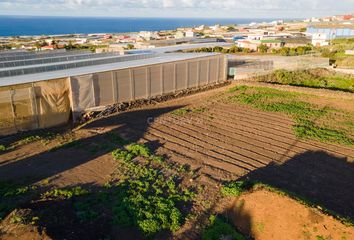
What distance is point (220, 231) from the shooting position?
9.24 meters

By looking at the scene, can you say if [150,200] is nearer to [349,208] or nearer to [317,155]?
[349,208]

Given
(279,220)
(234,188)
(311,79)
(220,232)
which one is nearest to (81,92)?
(234,188)

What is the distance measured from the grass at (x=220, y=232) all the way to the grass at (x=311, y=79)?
2121 centimetres

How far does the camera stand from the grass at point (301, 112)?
1662 centimetres

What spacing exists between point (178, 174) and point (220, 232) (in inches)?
144

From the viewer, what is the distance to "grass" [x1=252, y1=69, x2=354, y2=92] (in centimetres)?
2759

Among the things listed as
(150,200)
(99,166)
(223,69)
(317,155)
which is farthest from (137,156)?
(223,69)

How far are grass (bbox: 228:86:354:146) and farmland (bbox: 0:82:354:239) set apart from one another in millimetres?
74

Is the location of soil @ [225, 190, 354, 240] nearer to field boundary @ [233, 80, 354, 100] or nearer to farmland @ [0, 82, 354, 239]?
farmland @ [0, 82, 354, 239]

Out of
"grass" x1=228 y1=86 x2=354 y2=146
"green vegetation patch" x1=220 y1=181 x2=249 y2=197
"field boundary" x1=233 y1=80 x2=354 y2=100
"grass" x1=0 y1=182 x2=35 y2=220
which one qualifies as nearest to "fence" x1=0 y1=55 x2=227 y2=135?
"grass" x1=228 y1=86 x2=354 y2=146

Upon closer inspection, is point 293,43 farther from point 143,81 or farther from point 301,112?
point 143,81

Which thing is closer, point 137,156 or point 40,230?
point 40,230

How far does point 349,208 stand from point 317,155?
4208mm

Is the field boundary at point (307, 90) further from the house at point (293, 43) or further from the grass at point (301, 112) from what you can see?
the house at point (293, 43)
